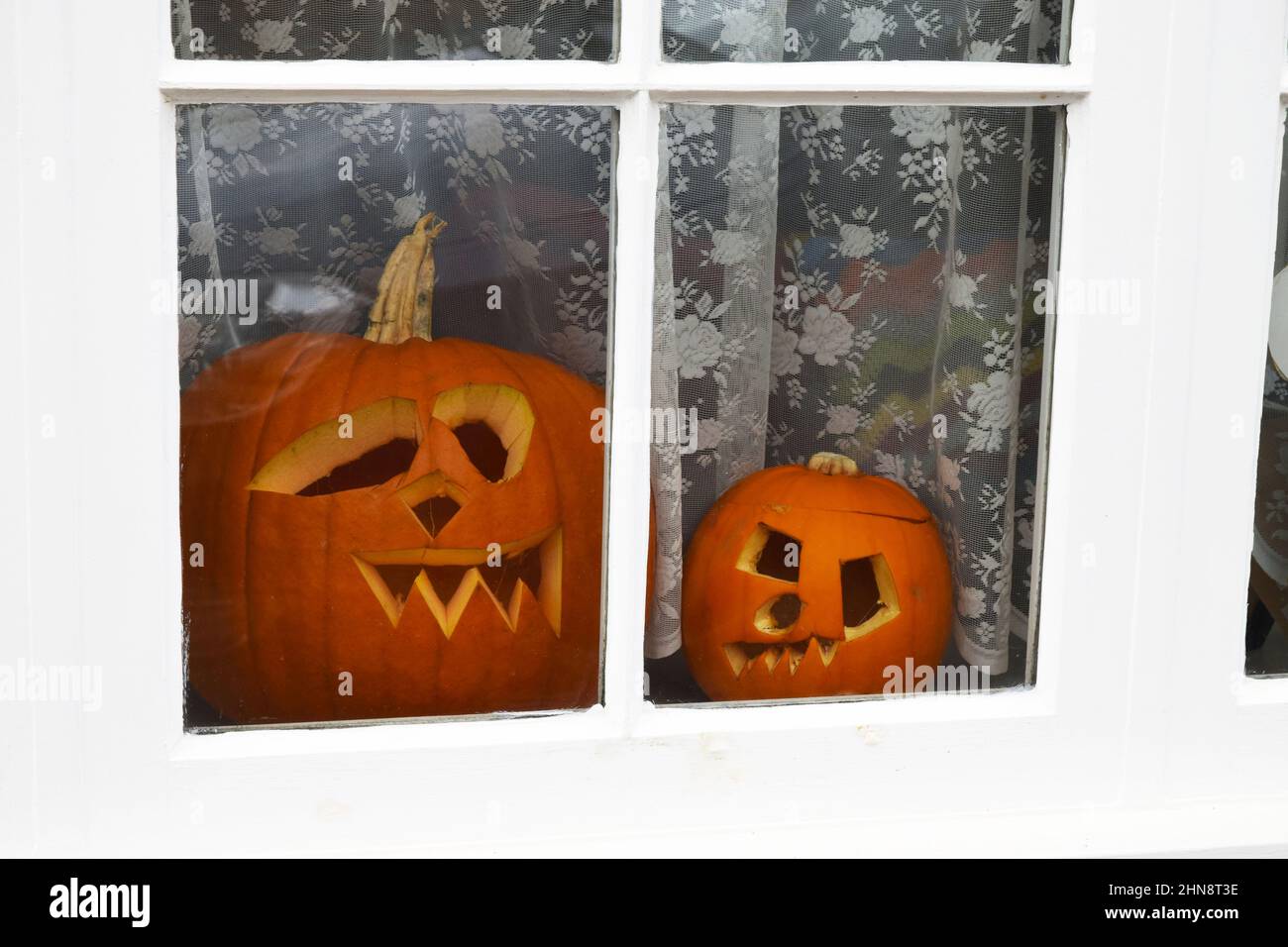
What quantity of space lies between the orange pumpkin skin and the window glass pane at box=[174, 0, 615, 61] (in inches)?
10.5

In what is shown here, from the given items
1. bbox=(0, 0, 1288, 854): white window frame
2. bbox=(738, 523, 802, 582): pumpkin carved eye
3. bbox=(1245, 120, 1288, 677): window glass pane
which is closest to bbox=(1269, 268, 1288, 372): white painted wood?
bbox=(1245, 120, 1288, 677): window glass pane

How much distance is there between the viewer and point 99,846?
1027 millimetres

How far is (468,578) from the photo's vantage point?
124 cm

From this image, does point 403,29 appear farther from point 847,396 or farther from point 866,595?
point 866,595

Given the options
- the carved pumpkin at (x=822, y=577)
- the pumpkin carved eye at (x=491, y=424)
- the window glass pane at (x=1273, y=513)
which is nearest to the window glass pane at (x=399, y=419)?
the pumpkin carved eye at (x=491, y=424)

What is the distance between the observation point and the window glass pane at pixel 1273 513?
1.25 m

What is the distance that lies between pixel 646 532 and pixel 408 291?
13.2 inches

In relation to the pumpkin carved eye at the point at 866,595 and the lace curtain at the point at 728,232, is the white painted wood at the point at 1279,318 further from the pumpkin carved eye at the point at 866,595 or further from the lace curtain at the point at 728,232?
the pumpkin carved eye at the point at 866,595

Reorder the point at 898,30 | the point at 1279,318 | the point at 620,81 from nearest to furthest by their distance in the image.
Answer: the point at 620,81 < the point at 898,30 < the point at 1279,318

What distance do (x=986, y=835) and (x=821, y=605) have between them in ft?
0.88

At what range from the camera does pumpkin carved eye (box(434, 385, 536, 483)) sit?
124cm

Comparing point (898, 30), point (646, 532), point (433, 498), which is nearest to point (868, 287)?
point (898, 30)

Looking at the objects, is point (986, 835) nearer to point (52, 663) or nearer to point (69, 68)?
point (52, 663)

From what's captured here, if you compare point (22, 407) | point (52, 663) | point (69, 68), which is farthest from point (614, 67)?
point (52, 663)
